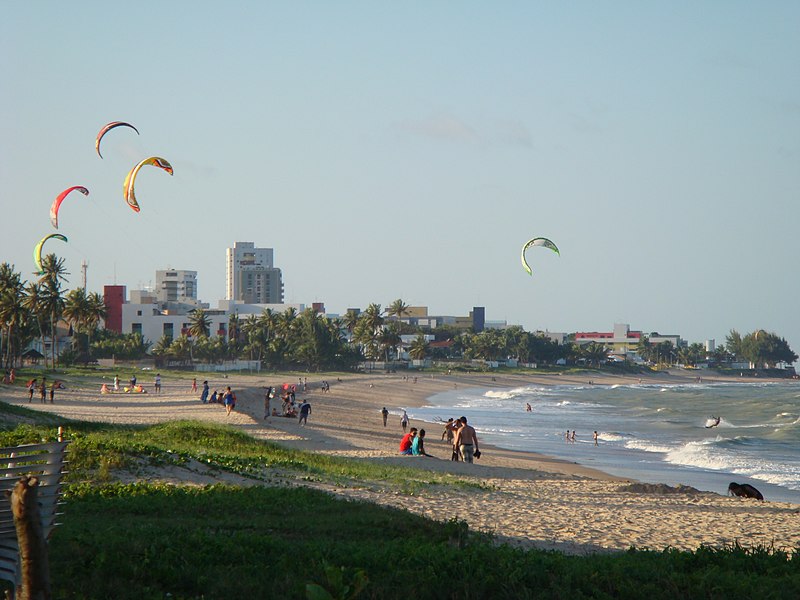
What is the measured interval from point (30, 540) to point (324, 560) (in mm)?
3182

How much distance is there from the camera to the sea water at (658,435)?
30.0m

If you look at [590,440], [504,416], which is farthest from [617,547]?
[504,416]

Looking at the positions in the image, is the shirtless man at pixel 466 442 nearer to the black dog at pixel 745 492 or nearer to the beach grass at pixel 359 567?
the black dog at pixel 745 492

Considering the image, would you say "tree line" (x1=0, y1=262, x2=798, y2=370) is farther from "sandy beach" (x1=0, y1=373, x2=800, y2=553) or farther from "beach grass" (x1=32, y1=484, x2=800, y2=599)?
"beach grass" (x1=32, y1=484, x2=800, y2=599)

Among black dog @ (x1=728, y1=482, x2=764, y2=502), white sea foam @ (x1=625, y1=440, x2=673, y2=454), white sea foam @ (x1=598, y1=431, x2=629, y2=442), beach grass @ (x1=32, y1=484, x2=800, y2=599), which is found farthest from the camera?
white sea foam @ (x1=598, y1=431, x2=629, y2=442)

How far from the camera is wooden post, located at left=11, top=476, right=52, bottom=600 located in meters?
4.97

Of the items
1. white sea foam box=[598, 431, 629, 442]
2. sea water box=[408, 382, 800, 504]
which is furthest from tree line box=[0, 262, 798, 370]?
white sea foam box=[598, 431, 629, 442]

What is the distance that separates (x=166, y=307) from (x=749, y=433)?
324ft

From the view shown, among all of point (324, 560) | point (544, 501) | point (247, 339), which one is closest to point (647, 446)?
point (544, 501)

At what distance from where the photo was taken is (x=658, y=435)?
151 feet

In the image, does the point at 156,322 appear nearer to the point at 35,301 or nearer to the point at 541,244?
the point at 35,301

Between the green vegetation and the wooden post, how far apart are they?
1582 millimetres

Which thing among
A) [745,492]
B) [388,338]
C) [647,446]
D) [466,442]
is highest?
[388,338]

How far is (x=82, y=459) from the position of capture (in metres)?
15.0
